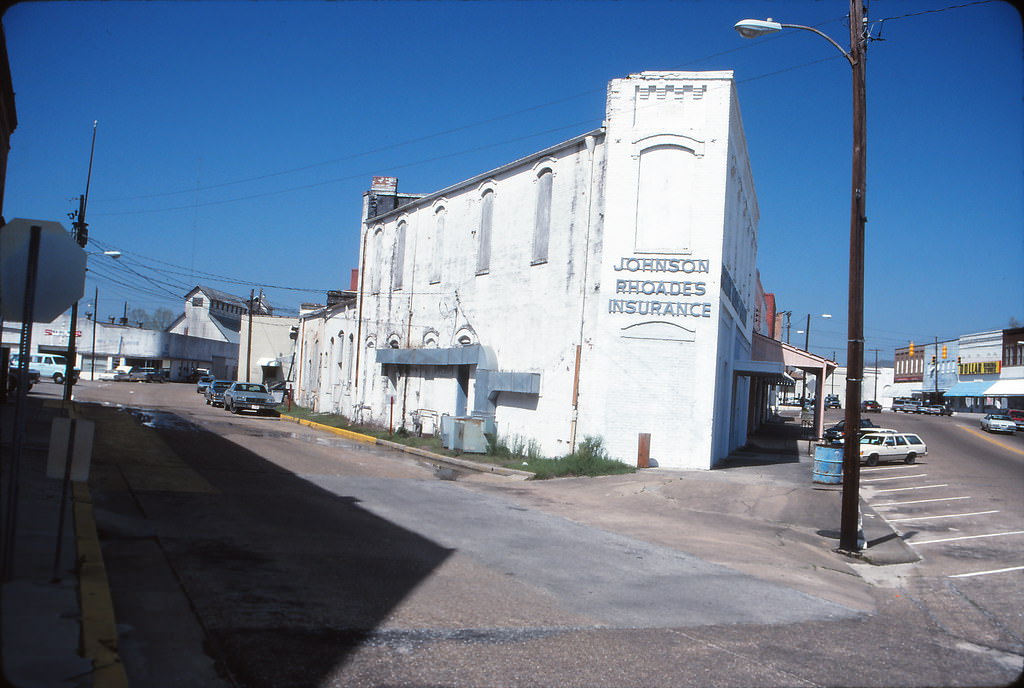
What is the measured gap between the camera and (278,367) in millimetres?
65875

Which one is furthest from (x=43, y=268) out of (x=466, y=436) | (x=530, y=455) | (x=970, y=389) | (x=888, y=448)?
(x=970, y=389)

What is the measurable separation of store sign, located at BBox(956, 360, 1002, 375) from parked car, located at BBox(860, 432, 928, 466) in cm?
5399

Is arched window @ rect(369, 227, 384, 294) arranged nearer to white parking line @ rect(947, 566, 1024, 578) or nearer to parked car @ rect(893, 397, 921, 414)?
white parking line @ rect(947, 566, 1024, 578)

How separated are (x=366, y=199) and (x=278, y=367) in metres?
31.2

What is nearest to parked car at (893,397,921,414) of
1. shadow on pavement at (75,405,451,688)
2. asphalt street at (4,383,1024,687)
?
asphalt street at (4,383,1024,687)

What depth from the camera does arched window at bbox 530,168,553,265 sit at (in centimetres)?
2514

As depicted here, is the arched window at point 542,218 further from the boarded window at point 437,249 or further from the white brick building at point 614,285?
the boarded window at point 437,249

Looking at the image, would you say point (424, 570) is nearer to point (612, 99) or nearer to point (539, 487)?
point (539, 487)

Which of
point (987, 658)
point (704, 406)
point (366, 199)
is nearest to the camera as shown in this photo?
point (987, 658)

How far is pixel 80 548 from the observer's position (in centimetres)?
789

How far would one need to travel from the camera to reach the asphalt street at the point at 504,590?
6.12m

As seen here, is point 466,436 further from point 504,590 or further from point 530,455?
point 504,590

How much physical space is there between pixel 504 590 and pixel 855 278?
860 centimetres

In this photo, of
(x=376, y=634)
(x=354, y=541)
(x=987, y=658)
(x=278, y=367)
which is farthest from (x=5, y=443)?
(x=278, y=367)
